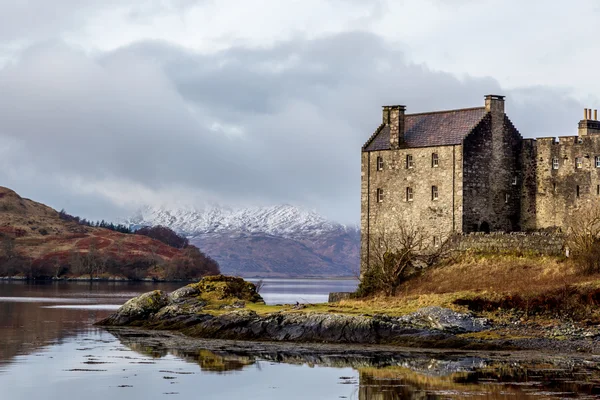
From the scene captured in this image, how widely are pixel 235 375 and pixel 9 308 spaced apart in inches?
1868

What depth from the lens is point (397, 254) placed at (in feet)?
221

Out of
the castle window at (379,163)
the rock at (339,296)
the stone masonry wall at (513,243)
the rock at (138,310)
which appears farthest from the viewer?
the castle window at (379,163)

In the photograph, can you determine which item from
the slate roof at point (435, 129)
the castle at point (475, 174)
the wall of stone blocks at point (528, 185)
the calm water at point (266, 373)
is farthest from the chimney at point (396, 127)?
the calm water at point (266, 373)

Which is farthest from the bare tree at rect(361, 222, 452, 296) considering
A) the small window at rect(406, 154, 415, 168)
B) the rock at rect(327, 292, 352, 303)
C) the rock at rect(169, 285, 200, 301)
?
the rock at rect(169, 285, 200, 301)

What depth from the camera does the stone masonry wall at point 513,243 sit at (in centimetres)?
6250

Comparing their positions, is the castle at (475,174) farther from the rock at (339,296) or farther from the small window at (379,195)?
the rock at (339,296)

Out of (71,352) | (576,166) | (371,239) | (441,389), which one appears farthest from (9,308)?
(441,389)

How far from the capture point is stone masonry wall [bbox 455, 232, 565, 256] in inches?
2461

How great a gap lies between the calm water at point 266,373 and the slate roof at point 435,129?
2243 cm

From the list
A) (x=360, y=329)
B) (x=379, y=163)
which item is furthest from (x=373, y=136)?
(x=360, y=329)

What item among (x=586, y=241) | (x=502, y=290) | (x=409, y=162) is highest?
(x=409, y=162)

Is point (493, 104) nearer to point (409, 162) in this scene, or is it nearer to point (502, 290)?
point (409, 162)

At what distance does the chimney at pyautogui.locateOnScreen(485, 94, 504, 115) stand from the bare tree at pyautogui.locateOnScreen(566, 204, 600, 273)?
30.4ft

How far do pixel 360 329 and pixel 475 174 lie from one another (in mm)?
19523
